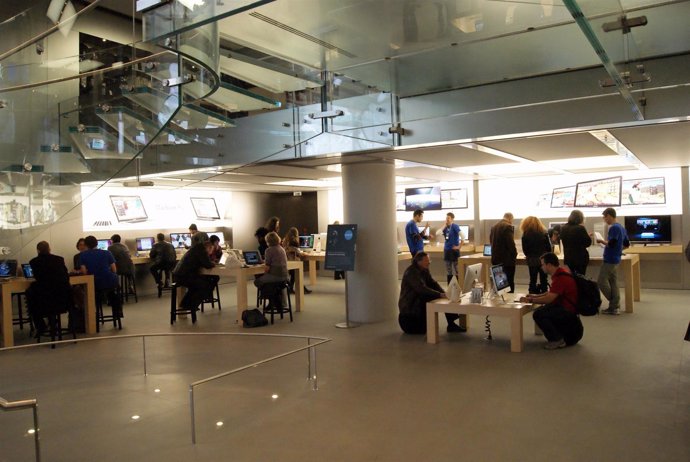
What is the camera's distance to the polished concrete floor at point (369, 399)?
13.0 ft

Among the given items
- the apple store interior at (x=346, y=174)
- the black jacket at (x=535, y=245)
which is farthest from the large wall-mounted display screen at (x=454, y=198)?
the black jacket at (x=535, y=245)

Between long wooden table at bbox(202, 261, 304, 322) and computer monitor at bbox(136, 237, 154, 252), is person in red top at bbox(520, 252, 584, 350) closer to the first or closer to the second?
long wooden table at bbox(202, 261, 304, 322)

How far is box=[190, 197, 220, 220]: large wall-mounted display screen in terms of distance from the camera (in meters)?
15.1

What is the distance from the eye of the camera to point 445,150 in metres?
7.93

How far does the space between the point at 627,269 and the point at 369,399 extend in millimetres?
6238

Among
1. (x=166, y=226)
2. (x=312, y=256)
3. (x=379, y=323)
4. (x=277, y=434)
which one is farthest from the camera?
(x=166, y=226)

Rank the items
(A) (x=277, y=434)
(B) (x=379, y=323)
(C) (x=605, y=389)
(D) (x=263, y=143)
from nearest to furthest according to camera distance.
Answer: (A) (x=277, y=434), (C) (x=605, y=389), (D) (x=263, y=143), (B) (x=379, y=323)

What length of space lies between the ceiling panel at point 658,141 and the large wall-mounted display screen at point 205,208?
33.7ft

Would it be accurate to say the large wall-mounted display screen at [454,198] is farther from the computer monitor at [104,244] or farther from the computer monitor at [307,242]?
the computer monitor at [104,244]

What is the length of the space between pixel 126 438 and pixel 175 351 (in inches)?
116

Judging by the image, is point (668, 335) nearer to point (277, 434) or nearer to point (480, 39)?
point (480, 39)

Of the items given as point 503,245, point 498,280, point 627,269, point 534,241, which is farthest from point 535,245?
point 498,280

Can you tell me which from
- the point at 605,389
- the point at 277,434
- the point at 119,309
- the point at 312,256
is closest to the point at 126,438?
the point at 277,434

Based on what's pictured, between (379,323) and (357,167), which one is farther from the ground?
(357,167)
